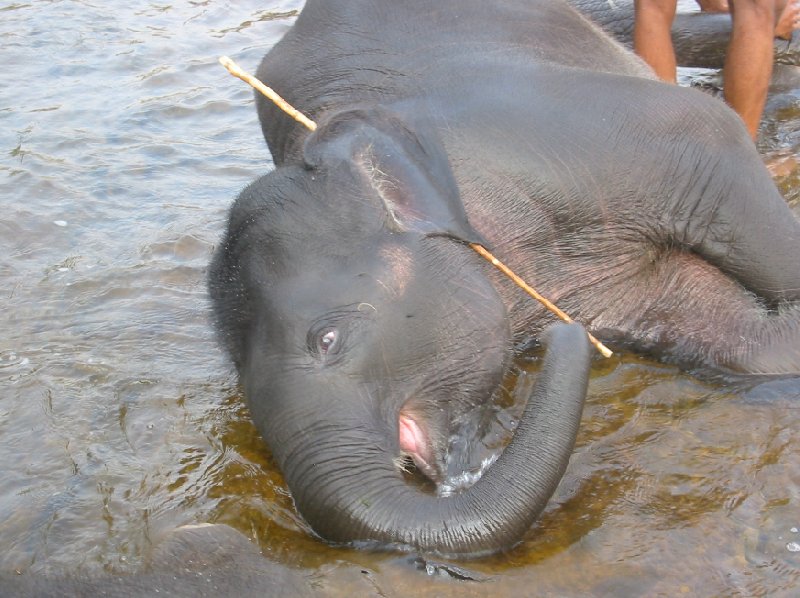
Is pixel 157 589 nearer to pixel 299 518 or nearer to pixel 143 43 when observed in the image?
pixel 299 518

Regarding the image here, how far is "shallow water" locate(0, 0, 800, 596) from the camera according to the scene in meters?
2.89

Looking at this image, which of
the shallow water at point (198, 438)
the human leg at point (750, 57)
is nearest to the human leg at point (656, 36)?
the human leg at point (750, 57)

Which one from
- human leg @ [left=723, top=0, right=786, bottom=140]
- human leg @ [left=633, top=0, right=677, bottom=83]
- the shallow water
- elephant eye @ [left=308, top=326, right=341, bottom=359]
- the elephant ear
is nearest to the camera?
the shallow water

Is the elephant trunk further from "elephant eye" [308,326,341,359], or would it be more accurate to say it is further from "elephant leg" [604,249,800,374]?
"elephant leg" [604,249,800,374]

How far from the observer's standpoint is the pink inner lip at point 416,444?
3219 millimetres

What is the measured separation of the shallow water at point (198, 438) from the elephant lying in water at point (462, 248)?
0.24 meters

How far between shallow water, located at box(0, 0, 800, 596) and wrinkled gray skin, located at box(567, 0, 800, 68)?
591mm

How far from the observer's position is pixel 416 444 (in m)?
3.24

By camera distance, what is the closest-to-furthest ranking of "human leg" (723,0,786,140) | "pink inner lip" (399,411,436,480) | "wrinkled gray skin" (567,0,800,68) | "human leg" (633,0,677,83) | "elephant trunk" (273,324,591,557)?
"elephant trunk" (273,324,591,557) → "pink inner lip" (399,411,436,480) → "human leg" (723,0,786,140) → "human leg" (633,0,677,83) → "wrinkled gray skin" (567,0,800,68)

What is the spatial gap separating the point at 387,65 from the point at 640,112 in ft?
3.48

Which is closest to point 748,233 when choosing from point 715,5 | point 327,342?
point 327,342

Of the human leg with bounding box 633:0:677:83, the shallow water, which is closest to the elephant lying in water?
the shallow water

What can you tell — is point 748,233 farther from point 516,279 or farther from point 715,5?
point 715,5

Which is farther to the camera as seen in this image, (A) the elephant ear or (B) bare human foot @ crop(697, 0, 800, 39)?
(B) bare human foot @ crop(697, 0, 800, 39)
